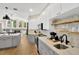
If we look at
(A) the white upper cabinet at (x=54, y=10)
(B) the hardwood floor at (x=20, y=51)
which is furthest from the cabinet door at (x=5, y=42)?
(A) the white upper cabinet at (x=54, y=10)

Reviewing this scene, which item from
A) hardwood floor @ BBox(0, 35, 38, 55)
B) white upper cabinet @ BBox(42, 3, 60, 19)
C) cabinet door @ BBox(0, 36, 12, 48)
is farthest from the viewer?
cabinet door @ BBox(0, 36, 12, 48)

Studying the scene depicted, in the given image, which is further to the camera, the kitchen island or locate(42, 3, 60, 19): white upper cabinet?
the kitchen island

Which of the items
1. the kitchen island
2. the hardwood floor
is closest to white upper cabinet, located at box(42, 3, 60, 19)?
the hardwood floor

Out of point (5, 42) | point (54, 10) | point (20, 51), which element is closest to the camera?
point (54, 10)

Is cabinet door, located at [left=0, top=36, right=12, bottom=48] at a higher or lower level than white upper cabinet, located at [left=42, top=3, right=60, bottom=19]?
lower

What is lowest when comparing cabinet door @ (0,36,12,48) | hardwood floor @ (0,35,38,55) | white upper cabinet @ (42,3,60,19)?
hardwood floor @ (0,35,38,55)

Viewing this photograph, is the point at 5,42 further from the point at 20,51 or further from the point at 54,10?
the point at 54,10

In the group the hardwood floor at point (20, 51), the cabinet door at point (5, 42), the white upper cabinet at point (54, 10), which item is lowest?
the hardwood floor at point (20, 51)

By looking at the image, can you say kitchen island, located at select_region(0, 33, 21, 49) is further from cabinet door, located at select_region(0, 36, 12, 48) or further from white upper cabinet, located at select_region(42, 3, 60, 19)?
A: white upper cabinet, located at select_region(42, 3, 60, 19)

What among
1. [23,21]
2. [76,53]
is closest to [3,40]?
[76,53]

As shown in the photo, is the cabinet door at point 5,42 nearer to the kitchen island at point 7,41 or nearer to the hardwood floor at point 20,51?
the kitchen island at point 7,41

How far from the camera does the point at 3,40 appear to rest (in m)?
5.10

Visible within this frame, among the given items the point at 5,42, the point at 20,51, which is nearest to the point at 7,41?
the point at 5,42

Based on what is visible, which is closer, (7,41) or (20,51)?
(20,51)
